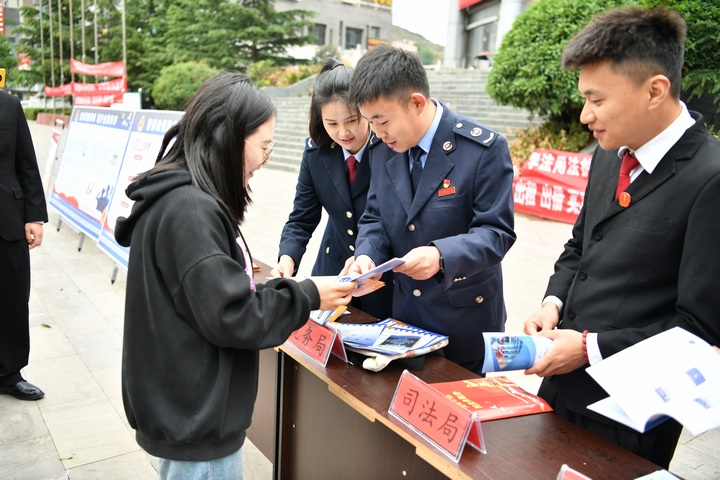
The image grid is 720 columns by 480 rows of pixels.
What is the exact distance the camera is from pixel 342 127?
85.0 inches

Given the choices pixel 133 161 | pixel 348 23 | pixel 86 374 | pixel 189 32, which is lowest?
pixel 86 374

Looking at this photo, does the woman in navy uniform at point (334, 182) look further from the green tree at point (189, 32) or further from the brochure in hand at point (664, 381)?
the green tree at point (189, 32)

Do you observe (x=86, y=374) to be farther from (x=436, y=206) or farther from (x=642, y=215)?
(x=642, y=215)

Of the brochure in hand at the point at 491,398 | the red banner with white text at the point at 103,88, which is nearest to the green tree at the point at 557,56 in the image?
the brochure in hand at the point at 491,398

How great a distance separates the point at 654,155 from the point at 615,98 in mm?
170

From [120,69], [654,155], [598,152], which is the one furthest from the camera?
[120,69]

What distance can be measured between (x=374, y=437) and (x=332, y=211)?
3.36 feet

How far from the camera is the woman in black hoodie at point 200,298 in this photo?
1.23 meters

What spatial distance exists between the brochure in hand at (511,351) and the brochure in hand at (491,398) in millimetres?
136

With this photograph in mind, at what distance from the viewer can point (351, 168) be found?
91.9 inches

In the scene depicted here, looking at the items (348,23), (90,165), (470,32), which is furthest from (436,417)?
(348,23)

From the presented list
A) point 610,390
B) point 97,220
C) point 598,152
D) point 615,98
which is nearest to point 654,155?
point 615,98

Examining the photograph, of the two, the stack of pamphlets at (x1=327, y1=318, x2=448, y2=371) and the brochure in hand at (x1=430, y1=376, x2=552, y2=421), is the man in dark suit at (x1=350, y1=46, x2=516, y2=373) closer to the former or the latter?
the stack of pamphlets at (x1=327, y1=318, x2=448, y2=371)

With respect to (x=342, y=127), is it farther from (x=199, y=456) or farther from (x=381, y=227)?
(x=199, y=456)
